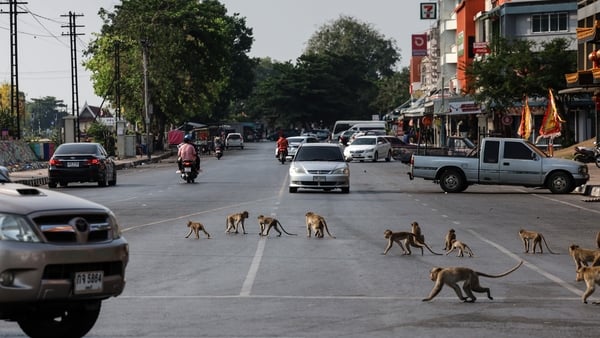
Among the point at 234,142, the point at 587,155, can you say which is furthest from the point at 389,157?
the point at 234,142

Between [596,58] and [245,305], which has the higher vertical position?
[596,58]

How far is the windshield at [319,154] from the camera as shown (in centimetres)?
3588

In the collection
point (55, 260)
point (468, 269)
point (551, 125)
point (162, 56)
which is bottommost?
point (468, 269)

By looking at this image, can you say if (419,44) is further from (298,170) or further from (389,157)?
(298,170)

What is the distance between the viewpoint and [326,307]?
38.8 ft

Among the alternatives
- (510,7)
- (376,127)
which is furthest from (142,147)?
(510,7)

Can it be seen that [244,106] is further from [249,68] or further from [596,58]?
[596,58]

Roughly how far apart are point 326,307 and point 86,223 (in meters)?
3.56

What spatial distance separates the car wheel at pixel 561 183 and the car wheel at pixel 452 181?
8.76 feet

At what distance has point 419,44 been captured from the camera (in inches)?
5007

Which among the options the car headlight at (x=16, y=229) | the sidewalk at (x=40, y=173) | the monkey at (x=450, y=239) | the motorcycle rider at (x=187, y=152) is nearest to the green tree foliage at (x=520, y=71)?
the sidewalk at (x=40, y=173)

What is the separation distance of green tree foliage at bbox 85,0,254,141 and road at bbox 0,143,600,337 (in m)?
66.4

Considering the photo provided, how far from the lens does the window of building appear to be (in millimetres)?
79125

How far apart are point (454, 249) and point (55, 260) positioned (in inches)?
386
